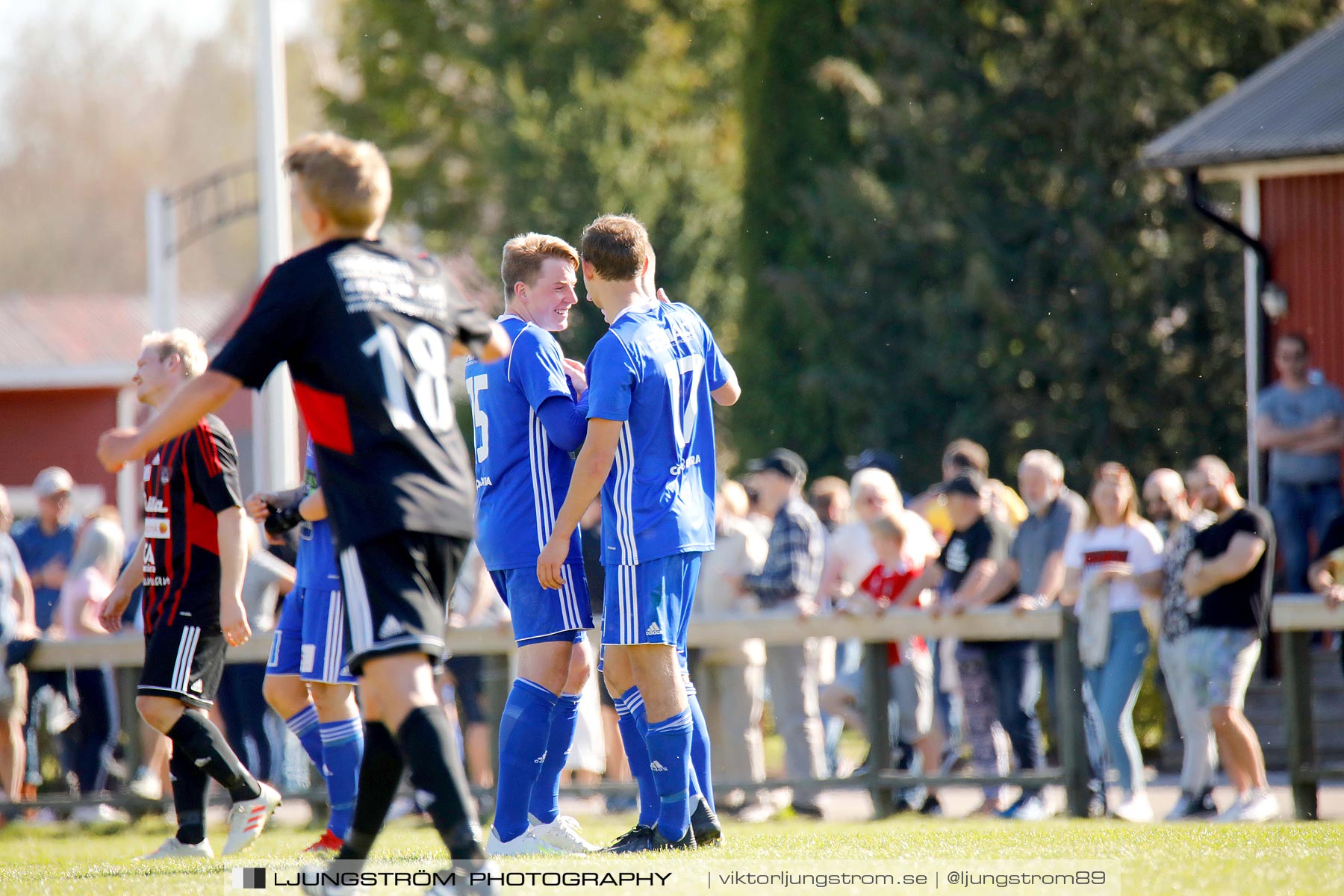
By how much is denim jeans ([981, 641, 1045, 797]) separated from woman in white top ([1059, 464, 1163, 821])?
0.34 m

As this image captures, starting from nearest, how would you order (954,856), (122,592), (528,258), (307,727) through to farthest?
(954,856)
(528,258)
(122,592)
(307,727)

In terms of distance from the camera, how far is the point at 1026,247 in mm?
21297

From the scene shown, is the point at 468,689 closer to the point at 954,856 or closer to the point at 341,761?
the point at 341,761

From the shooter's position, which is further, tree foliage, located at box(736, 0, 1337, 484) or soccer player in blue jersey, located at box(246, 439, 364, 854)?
tree foliage, located at box(736, 0, 1337, 484)

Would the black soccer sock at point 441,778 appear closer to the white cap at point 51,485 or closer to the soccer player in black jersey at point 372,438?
the soccer player in black jersey at point 372,438

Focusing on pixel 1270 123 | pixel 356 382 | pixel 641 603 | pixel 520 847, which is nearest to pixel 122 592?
pixel 520 847

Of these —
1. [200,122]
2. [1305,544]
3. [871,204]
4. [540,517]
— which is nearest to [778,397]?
[871,204]

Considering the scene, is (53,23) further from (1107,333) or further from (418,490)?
(418,490)

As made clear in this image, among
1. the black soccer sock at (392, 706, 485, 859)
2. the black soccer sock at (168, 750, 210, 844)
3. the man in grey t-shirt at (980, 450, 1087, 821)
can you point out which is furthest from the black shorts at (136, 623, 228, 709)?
the man in grey t-shirt at (980, 450, 1087, 821)

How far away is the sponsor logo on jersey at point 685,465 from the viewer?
5789 millimetres

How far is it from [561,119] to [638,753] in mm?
21511

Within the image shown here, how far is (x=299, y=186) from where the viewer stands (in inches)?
178

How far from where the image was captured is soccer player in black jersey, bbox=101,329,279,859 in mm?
6352

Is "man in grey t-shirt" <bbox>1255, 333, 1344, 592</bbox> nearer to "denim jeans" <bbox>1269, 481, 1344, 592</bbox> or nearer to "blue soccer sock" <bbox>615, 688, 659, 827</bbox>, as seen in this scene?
"denim jeans" <bbox>1269, 481, 1344, 592</bbox>
